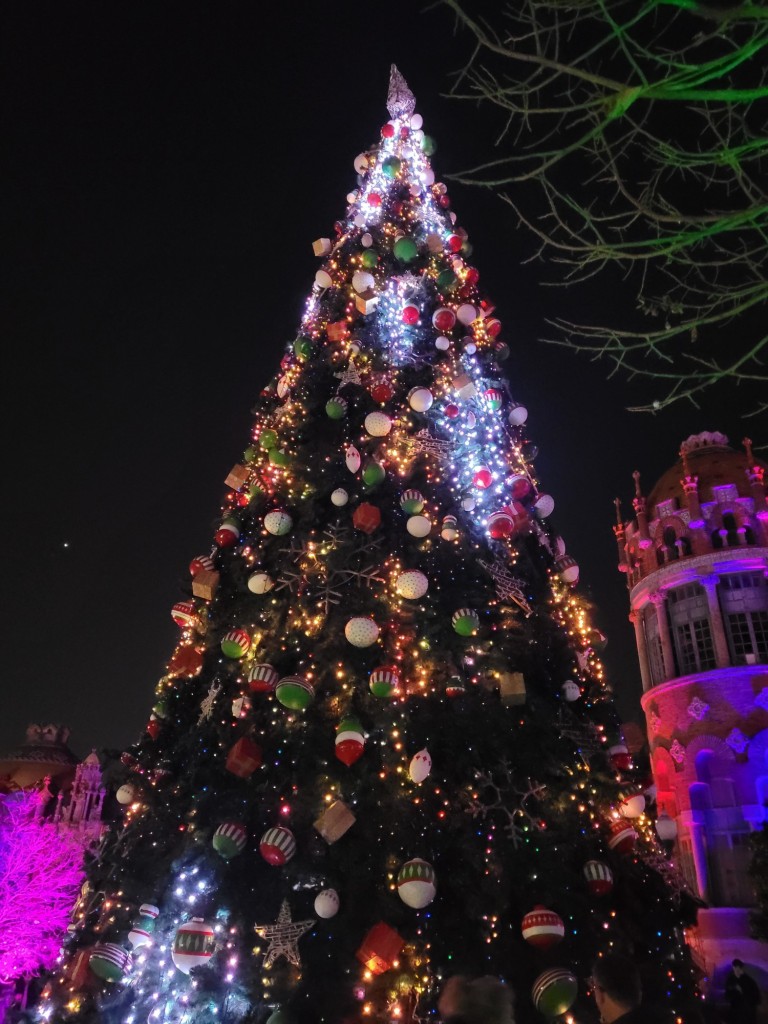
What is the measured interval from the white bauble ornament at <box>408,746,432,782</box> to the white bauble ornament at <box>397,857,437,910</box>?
1.73 ft

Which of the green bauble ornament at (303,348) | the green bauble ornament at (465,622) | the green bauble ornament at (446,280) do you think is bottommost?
the green bauble ornament at (465,622)

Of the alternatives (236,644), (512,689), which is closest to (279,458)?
(236,644)

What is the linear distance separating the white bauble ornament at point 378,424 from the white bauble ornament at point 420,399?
12.8 inches

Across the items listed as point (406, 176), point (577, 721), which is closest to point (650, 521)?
point (406, 176)

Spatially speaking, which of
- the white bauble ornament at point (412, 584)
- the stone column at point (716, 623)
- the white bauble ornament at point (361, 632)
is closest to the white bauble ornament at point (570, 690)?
the white bauble ornament at point (412, 584)

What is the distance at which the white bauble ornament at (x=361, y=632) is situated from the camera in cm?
528

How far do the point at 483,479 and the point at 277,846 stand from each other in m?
3.46

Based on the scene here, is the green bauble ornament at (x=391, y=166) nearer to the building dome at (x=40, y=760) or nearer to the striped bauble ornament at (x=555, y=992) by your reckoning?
the striped bauble ornament at (x=555, y=992)

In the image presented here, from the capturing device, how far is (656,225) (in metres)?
3.93

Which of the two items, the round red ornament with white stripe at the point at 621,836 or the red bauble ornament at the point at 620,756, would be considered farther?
the red bauble ornament at the point at 620,756

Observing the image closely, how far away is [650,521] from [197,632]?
21876mm

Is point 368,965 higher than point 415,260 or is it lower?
lower

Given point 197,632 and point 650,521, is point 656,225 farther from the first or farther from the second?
point 650,521

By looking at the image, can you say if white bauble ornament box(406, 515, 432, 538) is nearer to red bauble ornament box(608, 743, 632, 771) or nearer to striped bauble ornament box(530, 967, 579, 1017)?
red bauble ornament box(608, 743, 632, 771)
